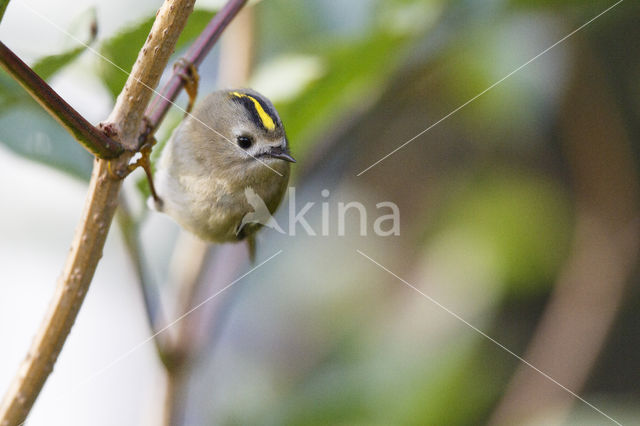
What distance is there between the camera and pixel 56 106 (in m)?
0.55

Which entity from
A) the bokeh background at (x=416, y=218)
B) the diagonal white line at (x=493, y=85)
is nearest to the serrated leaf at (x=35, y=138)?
the bokeh background at (x=416, y=218)

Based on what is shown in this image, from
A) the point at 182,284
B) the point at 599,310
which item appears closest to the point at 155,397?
the point at 182,284

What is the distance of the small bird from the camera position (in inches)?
41.7

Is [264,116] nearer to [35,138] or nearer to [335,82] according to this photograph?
[335,82]

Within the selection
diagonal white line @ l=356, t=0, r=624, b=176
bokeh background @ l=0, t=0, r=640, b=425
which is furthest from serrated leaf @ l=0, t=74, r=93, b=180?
diagonal white line @ l=356, t=0, r=624, b=176

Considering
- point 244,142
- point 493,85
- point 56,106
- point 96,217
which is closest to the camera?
point 56,106

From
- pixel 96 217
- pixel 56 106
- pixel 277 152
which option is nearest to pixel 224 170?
pixel 277 152

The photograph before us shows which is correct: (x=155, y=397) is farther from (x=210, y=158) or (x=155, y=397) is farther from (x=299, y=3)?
(x=299, y=3)

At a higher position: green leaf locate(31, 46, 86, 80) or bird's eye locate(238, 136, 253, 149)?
bird's eye locate(238, 136, 253, 149)

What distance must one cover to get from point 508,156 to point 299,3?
717 millimetres

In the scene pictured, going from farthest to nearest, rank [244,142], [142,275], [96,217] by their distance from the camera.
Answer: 1. [244,142]
2. [142,275]
3. [96,217]

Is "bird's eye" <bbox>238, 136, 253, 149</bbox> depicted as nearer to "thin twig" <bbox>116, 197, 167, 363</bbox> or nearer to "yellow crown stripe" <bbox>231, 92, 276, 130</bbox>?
"yellow crown stripe" <bbox>231, 92, 276, 130</bbox>

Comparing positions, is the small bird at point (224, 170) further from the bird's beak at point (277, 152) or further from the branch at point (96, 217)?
the branch at point (96, 217)

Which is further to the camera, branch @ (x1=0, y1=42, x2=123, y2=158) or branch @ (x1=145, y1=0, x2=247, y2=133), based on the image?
branch @ (x1=145, y1=0, x2=247, y2=133)
